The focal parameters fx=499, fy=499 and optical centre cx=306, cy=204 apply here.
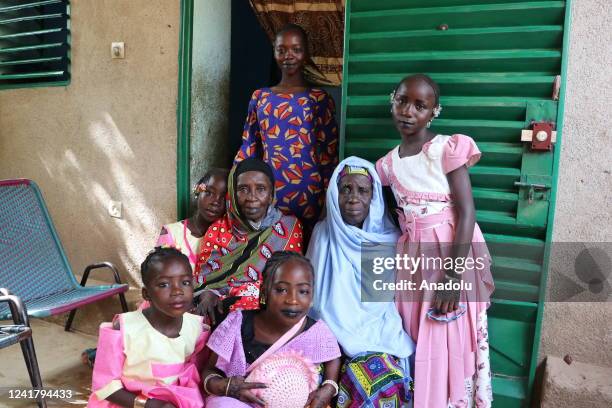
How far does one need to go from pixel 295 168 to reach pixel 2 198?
6.47 ft

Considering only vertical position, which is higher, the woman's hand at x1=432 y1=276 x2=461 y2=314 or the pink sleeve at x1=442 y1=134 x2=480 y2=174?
the pink sleeve at x1=442 y1=134 x2=480 y2=174

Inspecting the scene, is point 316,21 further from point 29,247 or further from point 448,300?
point 29,247

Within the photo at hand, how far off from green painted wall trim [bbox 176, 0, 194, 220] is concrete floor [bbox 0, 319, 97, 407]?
1.14m

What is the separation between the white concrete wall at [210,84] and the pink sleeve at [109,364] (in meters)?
1.57

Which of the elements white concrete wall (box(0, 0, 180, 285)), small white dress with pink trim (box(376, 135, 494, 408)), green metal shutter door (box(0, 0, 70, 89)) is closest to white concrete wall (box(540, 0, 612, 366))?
small white dress with pink trim (box(376, 135, 494, 408))


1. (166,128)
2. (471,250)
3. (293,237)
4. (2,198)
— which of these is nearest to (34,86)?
(2,198)

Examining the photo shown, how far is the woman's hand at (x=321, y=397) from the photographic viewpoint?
1942 millimetres

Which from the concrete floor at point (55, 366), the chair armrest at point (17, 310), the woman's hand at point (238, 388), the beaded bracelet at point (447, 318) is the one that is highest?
the beaded bracelet at point (447, 318)

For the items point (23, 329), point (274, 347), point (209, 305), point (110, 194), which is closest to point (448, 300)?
point (274, 347)

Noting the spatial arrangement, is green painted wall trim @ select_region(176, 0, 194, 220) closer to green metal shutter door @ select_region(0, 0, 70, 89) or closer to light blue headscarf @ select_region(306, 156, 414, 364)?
green metal shutter door @ select_region(0, 0, 70, 89)

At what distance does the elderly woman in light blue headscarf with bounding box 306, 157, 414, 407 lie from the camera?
6.77ft

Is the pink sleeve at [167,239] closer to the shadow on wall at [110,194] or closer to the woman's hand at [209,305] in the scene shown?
the woman's hand at [209,305]

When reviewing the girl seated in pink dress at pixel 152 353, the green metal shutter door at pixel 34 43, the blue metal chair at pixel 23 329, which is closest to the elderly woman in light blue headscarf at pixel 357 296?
the girl seated in pink dress at pixel 152 353

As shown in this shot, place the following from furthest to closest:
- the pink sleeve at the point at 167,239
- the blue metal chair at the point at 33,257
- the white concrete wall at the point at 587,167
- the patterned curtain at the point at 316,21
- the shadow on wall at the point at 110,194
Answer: the patterned curtain at the point at 316,21 → the shadow on wall at the point at 110,194 → the blue metal chair at the point at 33,257 → the pink sleeve at the point at 167,239 → the white concrete wall at the point at 587,167
